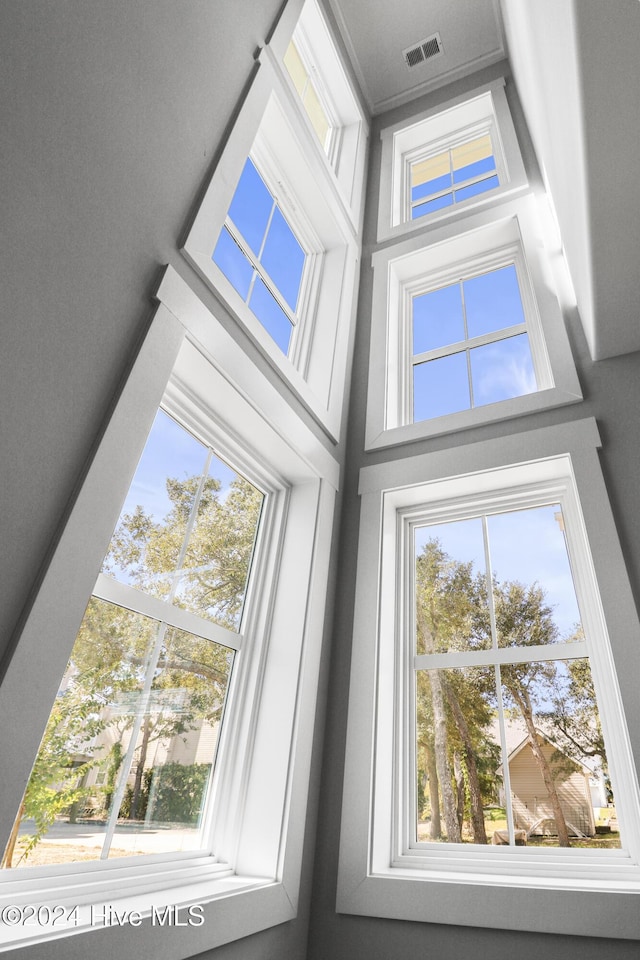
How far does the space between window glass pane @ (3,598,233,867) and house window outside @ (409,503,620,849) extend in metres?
0.83

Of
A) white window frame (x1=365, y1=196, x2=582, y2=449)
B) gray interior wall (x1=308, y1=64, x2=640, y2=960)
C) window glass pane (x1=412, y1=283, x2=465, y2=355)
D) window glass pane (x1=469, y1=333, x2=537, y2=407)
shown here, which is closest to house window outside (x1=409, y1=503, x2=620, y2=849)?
gray interior wall (x1=308, y1=64, x2=640, y2=960)

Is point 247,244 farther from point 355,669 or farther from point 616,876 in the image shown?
point 616,876

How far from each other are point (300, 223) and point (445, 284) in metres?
0.89

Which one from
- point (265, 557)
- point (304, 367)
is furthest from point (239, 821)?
point (304, 367)

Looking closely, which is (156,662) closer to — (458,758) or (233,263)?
(458,758)

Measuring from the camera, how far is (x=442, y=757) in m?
1.99

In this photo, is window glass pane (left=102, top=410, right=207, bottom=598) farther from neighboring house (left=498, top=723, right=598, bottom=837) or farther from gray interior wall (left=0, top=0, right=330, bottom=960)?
neighboring house (left=498, top=723, right=598, bottom=837)

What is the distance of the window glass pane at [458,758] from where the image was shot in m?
1.87

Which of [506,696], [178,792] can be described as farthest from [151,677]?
[506,696]

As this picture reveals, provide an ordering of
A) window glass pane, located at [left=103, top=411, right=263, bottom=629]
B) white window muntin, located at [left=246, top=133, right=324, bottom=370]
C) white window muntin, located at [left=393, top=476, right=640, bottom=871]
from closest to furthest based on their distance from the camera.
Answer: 1. window glass pane, located at [left=103, top=411, right=263, bottom=629]
2. white window muntin, located at [left=393, top=476, right=640, bottom=871]
3. white window muntin, located at [left=246, top=133, right=324, bottom=370]

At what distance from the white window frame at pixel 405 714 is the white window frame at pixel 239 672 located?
185 mm

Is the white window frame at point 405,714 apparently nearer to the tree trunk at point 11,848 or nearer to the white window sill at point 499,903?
the white window sill at point 499,903

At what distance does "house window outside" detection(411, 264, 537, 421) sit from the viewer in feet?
8.84

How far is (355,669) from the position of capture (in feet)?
6.75
